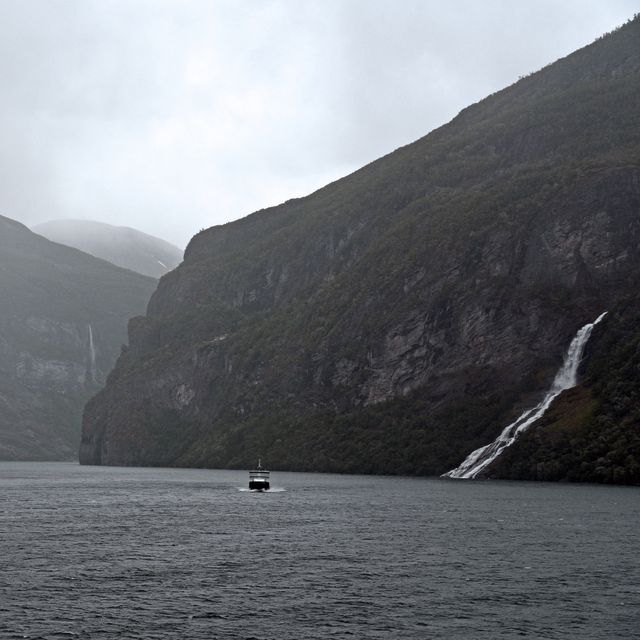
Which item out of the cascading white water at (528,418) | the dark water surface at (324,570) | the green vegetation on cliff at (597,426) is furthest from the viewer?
the cascading white water at (528,418)

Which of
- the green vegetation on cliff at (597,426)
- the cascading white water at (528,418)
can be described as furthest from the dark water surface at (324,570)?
the cascading white water at (528,418)

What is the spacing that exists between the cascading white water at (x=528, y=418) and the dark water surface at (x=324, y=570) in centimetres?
6339

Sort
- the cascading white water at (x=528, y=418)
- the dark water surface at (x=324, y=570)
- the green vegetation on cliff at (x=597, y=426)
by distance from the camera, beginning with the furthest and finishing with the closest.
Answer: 1. the cascading white water at (x=528, y=418)
2. the green vegetation on cliff at (x=597, y=426)
3. the dark water surface at (x=324, y=570)

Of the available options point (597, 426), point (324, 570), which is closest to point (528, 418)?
point (597, 426)

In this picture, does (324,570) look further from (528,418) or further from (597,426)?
(528,418)

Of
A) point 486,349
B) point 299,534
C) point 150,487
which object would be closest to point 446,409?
point 486,349

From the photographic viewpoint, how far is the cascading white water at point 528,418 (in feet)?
562

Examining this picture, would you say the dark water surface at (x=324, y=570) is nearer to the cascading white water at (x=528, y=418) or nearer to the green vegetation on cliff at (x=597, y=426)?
the green vegetation on cliff at (x=597, y=426)

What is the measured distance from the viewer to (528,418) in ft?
566

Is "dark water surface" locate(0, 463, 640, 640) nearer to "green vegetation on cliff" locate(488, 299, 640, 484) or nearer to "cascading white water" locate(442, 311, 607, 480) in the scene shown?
"green vegetation on cliff" locate(488, 299, 640, 484)

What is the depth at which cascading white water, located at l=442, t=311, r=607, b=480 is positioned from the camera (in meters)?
171

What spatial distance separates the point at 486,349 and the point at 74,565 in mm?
149214

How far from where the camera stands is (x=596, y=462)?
476 ft

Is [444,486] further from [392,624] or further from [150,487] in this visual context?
[392,624]
